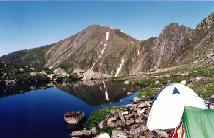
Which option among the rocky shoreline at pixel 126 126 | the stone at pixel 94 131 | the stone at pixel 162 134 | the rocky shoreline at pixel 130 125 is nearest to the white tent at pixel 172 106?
the stone at pixel 162 134

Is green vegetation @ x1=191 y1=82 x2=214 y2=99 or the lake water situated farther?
the lake water

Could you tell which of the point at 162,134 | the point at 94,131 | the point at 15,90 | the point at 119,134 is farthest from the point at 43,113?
the point at 15,90

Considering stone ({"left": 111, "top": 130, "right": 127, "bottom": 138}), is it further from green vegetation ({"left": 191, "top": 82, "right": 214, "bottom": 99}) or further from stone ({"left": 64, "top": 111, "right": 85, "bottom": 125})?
green vegetation ({"left": 191, "top": 82, "right": 214, "bottom": 99})

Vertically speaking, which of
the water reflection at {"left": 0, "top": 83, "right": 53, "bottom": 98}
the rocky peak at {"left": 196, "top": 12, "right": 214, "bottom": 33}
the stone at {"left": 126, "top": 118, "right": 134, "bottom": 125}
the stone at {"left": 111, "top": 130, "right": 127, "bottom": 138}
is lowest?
the stone at {"left": 111, "top": 130, "right": 127, "bottom": 138}

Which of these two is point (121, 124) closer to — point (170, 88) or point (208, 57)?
point (170, 88)

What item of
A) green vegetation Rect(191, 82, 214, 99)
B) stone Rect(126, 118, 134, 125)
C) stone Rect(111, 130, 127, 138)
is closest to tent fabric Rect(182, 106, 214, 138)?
stone Rect(111, 130, 127, 138)

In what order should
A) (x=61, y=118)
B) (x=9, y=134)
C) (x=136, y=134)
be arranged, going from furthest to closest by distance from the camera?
1. (x=61, y=118)
2. (x=9, y=134)
3. (x=136, y=134)

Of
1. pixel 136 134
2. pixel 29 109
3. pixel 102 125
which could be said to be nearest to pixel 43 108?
pixel 29 109

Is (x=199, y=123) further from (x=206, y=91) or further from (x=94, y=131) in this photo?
(x=206, y=91)
